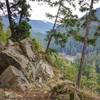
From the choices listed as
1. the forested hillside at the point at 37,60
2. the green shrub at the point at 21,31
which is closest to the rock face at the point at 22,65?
the forested hillside at the point at 37,60

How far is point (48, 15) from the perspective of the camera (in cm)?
3206

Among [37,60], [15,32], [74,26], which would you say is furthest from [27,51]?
[74,26]

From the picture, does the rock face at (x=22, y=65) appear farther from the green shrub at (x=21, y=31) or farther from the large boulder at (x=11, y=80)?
the green shrub at (x=21, y=31)

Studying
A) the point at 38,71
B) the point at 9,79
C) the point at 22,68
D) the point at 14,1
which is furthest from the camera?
the point at 14,1

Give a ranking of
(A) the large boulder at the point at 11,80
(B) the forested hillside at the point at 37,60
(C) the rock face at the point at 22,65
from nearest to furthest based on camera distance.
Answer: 1. (B) the forested hillside at the point at 37,60
2. (A) the large boulder at the point at 11,80
3. (C) the rock face at the point at 22,65

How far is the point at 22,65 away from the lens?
19109 millimetres

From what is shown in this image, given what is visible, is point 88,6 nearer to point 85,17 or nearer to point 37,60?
point 85,17

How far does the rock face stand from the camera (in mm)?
17250

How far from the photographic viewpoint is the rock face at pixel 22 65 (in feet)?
56.6

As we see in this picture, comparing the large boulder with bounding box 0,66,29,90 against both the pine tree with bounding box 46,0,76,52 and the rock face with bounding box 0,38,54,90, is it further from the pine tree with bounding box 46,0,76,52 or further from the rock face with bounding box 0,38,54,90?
the pine tree with bounding box 46,0,76,52

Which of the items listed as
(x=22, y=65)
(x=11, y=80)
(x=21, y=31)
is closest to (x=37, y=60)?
(x=22, y=65)

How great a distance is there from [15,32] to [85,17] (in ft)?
A: 22.6

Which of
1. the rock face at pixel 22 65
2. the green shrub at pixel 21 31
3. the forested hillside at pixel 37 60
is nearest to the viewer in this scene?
the forested hillside at pixel 37 60

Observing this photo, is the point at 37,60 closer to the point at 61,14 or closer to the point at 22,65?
the point at 22,65
